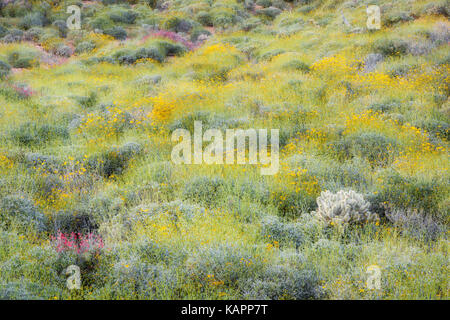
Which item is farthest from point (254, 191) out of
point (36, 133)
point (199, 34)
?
point (199, 34)

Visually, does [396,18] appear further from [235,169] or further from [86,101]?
[86,101]

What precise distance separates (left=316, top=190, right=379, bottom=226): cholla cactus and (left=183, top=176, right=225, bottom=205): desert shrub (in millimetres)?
1809

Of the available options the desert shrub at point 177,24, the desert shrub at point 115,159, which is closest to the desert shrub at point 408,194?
the desert shrub at point 115,159

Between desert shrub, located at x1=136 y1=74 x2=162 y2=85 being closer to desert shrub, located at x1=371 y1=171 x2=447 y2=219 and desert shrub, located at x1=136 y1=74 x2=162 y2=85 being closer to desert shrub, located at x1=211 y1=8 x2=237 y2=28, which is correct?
desert shrub, located at x1=211 y1=8 x2=237 y2=28

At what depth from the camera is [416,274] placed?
13.8 ft

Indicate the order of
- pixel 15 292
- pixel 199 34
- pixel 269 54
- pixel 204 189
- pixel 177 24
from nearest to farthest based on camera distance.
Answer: pixel 15 292, pixel 204 189, pixel 269 54, pixel 199 34, pixel 177 24

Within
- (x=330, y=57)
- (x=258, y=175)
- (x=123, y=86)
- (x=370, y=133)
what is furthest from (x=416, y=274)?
(x=123, y=86)

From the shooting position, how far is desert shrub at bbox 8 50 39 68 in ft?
50.9

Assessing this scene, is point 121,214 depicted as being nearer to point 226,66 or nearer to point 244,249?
point 244,249

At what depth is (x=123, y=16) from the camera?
2228cm

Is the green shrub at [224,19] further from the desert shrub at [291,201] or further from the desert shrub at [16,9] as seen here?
the desert shrub at [291,201]

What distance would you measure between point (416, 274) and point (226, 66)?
11776 millimetres

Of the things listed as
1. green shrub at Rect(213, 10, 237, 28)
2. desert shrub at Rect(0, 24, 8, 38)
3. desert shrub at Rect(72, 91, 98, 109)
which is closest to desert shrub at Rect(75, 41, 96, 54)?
desert shrub at Rect(0, 24, 8, 38)

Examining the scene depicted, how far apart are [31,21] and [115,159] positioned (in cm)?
1730
